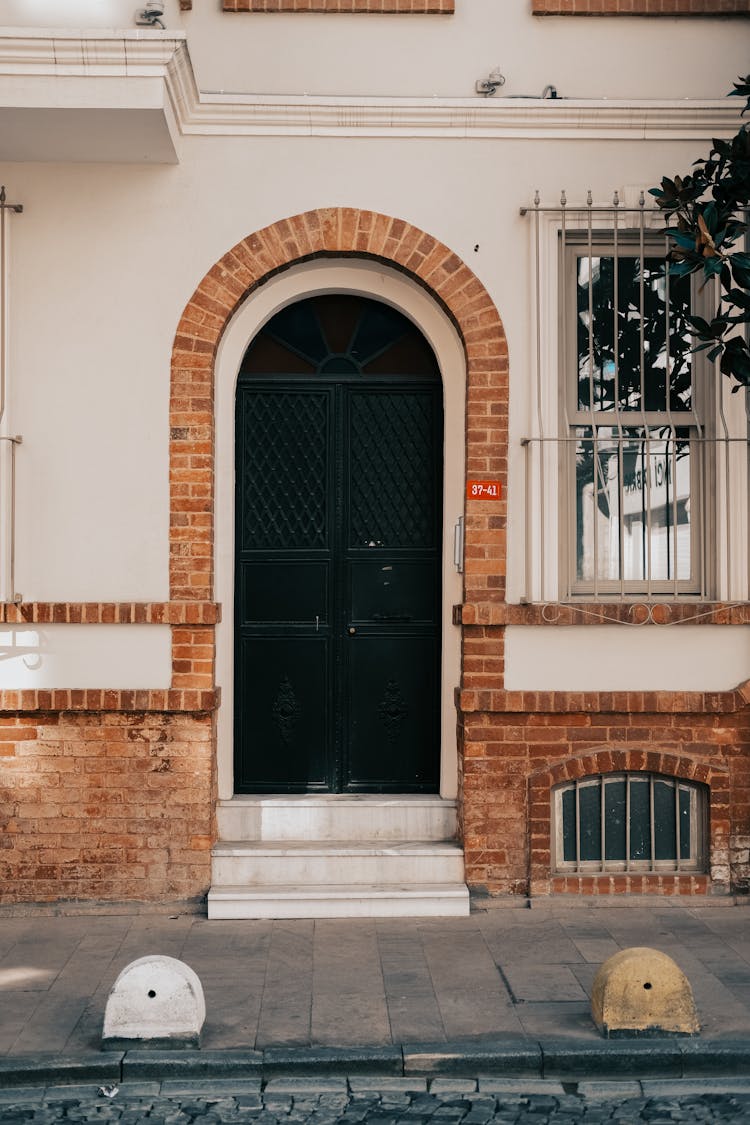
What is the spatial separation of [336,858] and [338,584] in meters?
1.68

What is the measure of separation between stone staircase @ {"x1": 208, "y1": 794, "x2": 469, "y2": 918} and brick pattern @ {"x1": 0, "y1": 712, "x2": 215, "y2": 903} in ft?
0.90

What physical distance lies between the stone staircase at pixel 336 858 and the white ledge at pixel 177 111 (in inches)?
157

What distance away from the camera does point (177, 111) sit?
22.6 ft

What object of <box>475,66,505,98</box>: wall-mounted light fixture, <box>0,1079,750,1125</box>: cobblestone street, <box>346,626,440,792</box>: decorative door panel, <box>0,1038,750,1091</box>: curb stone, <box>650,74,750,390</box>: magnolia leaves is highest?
<box>475,66,505,98</box>: wall-mounted light fixture

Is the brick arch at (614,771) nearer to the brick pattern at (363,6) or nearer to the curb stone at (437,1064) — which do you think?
the curb stone at (437,1064)

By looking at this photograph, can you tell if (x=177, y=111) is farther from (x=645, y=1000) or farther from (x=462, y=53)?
(x=645, y=1000)

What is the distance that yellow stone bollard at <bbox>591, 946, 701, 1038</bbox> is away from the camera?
5.14m

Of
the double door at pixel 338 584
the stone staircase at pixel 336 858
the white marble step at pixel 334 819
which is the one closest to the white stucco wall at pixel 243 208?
the double door at pixel 338 584

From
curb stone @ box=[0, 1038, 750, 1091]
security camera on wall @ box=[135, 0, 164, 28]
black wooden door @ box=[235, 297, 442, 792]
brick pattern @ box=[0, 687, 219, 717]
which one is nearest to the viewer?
curb stone @ box=[0, 1038, 750, 1091]

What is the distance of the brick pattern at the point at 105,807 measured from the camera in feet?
23.3

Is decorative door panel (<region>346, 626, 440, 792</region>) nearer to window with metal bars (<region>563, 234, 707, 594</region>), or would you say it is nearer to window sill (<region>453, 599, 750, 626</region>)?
window sill (<region>453, 599, 750, 626</region>)

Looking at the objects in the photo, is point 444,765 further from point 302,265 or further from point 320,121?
point 320,121

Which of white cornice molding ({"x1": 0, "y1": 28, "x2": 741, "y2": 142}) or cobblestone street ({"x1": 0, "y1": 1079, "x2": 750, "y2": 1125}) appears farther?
white cornice molding ({"x1": 0, "y1": 28, "x2": 741, "y2": 142})

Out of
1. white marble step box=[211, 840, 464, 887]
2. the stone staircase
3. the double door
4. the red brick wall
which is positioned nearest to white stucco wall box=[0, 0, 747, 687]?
the red brick wall
